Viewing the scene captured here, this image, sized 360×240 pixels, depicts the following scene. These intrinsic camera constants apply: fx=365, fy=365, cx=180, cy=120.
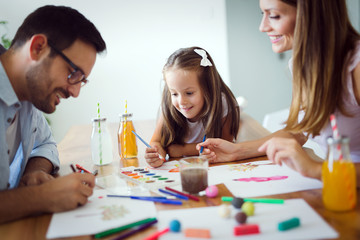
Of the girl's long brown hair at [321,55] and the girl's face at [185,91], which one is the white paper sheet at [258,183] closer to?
the girl's long brown hair at [321,55]

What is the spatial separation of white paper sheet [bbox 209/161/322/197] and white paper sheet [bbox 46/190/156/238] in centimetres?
28

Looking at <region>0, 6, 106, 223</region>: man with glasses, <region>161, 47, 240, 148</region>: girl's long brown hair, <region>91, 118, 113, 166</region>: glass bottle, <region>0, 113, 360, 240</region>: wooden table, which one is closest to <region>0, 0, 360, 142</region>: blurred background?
<region>161, 47, 240, 148</region>: girl's long brown hair

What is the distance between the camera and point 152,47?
193 inches

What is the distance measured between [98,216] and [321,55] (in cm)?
81

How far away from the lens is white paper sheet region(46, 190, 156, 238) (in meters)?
0.87

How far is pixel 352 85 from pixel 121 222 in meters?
0.79

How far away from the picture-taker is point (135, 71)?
491 centimetres

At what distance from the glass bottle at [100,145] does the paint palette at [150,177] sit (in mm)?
167

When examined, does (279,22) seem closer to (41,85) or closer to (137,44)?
(41,85)

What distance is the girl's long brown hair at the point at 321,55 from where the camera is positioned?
3.64 feet

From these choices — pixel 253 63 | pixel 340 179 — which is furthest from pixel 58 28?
pixel 253 63

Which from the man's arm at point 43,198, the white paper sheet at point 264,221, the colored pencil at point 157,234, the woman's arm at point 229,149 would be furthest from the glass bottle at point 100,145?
the colored pencil at point 157,234

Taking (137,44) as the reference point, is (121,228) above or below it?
below

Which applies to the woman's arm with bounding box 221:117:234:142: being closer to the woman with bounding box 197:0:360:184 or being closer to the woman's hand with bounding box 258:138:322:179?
the woman with bounding box 197:0:360:184
